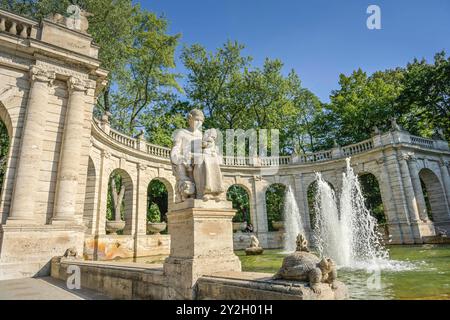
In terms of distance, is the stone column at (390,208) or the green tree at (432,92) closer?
the stone column at (390,208)

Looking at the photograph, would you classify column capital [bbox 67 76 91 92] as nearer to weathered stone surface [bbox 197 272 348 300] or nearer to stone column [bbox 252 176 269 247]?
weathered stone surface [bbox 197 272 348 300]

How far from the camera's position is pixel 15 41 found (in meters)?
10.1

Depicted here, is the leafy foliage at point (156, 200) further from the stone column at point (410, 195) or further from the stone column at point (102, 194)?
the stone column at point (410, 195)

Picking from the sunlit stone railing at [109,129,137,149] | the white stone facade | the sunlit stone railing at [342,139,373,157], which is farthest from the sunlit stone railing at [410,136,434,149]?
the sunlit stone railing at [109,129,137,149]

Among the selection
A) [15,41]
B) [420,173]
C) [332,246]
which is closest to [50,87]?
[15,41]

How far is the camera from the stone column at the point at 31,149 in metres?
9.19

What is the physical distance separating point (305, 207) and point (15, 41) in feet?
67.5

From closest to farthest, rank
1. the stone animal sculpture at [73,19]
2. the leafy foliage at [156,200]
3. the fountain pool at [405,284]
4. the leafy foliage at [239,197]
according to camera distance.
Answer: the fountain pool at [405,284] < the stone animal sculpture at [73,19] < the leafy foliage at [156,200] < the leafy foliage at [239,197]

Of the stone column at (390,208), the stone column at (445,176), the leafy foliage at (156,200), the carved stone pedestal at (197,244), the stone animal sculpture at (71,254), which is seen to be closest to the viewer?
the carved stone pedestal at (197,244)

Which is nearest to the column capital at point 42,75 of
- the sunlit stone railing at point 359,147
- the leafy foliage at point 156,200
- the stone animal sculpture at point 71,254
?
the stone animal sculpture at point 71,254

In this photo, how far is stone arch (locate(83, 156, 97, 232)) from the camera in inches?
595

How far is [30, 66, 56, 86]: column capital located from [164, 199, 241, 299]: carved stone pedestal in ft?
28.7

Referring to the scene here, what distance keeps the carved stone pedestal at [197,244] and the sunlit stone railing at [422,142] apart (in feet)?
69.7
